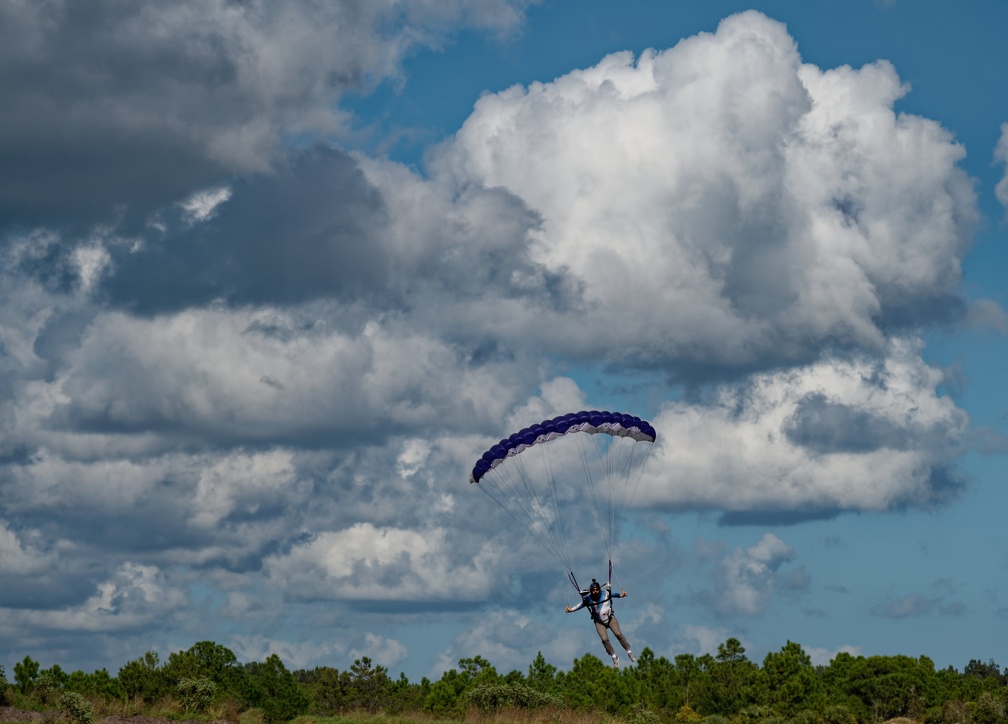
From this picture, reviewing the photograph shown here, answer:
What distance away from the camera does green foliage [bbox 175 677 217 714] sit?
64.4 meters

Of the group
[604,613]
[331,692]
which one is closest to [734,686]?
[331,692]

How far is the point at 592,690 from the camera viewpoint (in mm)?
94125

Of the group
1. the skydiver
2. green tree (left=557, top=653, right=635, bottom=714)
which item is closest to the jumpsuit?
the skydiver

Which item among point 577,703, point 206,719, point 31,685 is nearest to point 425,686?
point 577,703

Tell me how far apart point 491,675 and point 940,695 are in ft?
108

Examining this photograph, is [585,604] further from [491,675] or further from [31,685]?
[491,675]

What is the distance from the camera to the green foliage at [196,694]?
2537 inches

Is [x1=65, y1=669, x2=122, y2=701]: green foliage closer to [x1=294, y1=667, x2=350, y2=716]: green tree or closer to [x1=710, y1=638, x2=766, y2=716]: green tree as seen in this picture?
[x1=294, y1=667, x2=350, y2=716]: green tree

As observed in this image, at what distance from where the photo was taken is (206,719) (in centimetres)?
5819

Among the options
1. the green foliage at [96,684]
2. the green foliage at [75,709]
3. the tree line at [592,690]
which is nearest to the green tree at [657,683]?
the tree line at [592,690]

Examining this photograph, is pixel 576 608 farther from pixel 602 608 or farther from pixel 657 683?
pixel 657 683

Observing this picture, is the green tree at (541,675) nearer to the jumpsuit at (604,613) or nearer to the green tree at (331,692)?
the green tree at (331,692)

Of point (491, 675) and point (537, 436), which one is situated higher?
point (537, 436)

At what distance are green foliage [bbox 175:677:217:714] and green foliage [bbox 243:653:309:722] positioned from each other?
6309mm
